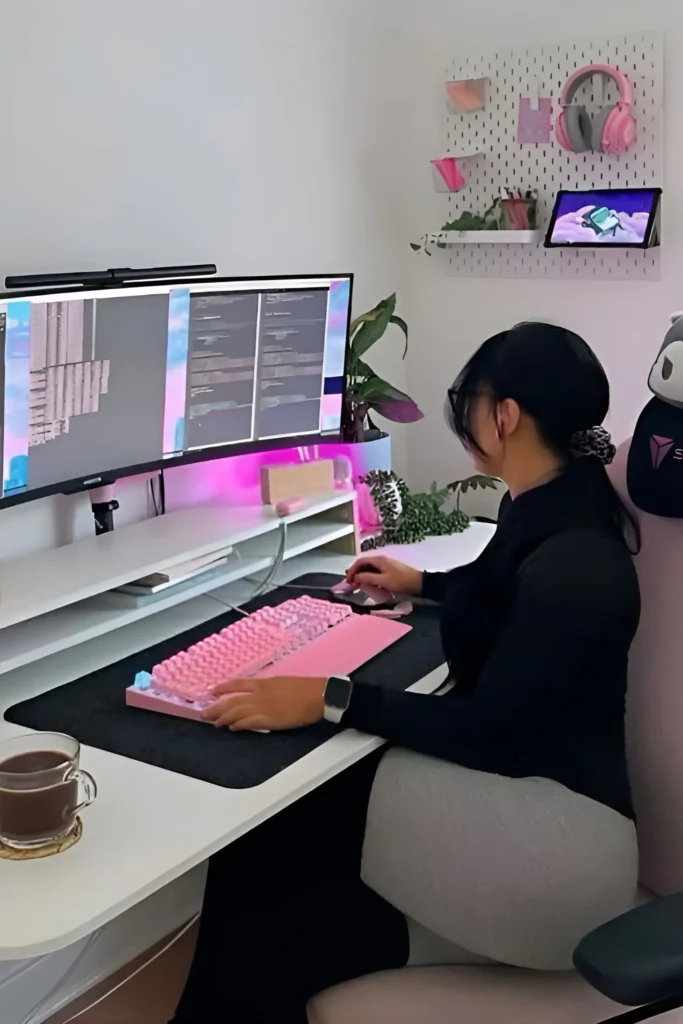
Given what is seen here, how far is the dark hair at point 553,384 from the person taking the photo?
53.8 inches

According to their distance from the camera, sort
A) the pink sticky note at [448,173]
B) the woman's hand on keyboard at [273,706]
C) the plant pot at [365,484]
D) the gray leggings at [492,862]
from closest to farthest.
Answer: the gray leggings at [492,862] < the woman's hand on keyboard at [273,706] < the plant pot at [365,484] < the pink sticky note at [448,173]

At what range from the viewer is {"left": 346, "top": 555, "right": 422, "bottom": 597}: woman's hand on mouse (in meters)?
1.76

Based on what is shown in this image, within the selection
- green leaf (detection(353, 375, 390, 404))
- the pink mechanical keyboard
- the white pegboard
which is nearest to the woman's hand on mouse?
the pink mechanical keyboard

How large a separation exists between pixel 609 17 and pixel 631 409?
2.64 ft

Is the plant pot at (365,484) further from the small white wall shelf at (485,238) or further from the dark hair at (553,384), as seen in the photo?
the dark hair at (553,384)

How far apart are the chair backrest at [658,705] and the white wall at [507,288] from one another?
99cm

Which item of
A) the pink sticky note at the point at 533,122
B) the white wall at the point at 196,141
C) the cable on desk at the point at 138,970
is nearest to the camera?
the white wall at the point at 196,141

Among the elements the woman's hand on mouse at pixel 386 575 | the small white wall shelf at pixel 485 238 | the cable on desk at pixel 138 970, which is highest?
the small white wall shelf at pixel 485 238

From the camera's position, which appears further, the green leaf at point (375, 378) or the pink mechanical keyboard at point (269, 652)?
the green leaf at point (375, 378)

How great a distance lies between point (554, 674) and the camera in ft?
4.08

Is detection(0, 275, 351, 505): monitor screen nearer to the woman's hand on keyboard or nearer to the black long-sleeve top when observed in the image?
the woman's hand on keyboard

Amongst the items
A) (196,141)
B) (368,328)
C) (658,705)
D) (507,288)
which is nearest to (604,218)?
(507,288)

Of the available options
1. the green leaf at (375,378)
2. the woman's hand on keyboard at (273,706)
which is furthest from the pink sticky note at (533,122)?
the woman's hand on keyboard at (273,706)

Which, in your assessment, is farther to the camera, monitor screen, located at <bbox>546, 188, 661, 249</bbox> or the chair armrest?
monitor screen, located at <bbox>546, 188, 661, 249</bbox>
